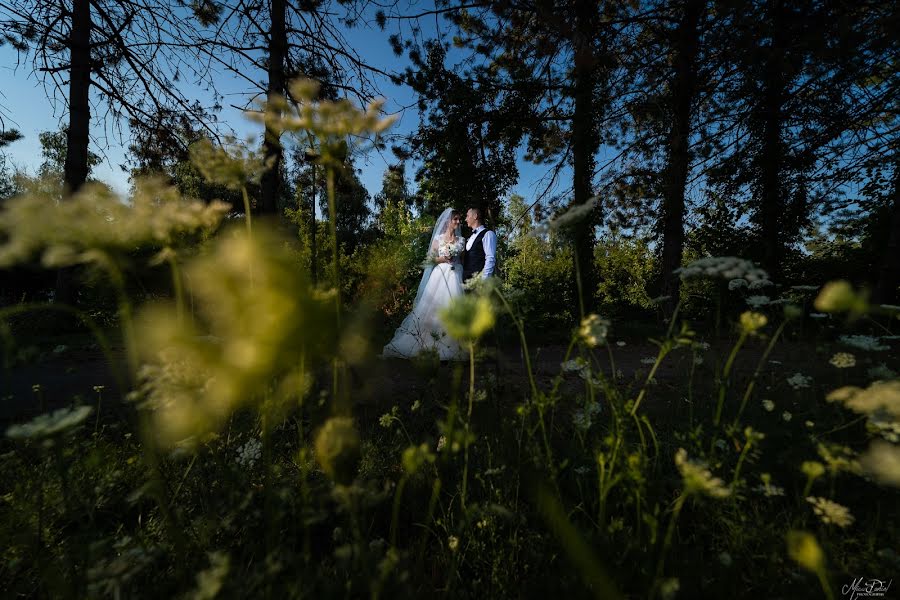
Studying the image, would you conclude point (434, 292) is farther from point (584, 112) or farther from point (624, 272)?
point (624, 272)

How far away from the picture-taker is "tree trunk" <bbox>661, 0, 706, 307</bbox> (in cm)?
575

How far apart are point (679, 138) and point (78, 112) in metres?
9.78

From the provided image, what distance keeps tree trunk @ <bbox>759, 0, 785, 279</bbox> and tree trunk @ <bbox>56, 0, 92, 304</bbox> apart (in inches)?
359

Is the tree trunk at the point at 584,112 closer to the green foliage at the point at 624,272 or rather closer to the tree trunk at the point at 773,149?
the tree trunk at the point at 773,149

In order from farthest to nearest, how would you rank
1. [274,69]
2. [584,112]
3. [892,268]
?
[584,112] < [892,268] < [274,69]

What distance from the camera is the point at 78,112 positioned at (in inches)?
241

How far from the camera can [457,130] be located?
5.38m

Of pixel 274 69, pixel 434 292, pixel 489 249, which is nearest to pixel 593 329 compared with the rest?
pixel 489 249

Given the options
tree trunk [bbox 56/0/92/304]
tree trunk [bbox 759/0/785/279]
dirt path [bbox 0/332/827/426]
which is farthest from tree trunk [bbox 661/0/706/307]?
tree trunk [bbox 56/0/92/304]

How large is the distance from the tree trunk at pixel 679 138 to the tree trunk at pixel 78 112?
→ 29.7 feet

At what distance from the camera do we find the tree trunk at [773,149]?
4.10 meters

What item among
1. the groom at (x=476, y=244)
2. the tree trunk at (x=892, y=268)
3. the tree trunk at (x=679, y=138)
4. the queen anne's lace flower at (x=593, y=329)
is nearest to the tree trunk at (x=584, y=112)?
the tree trunk at (x=679, y=138)

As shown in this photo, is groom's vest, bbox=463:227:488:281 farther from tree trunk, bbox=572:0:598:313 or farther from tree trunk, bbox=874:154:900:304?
tree trunk, bbox=874:154:900:304

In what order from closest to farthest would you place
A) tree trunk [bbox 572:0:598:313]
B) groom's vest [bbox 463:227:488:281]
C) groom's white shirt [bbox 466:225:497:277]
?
tree trunk [bbox 572:0:598:313] < groom's white shirt [bbox 466:225:497:277] < groom's vest [bbox 463:227:488:281]
